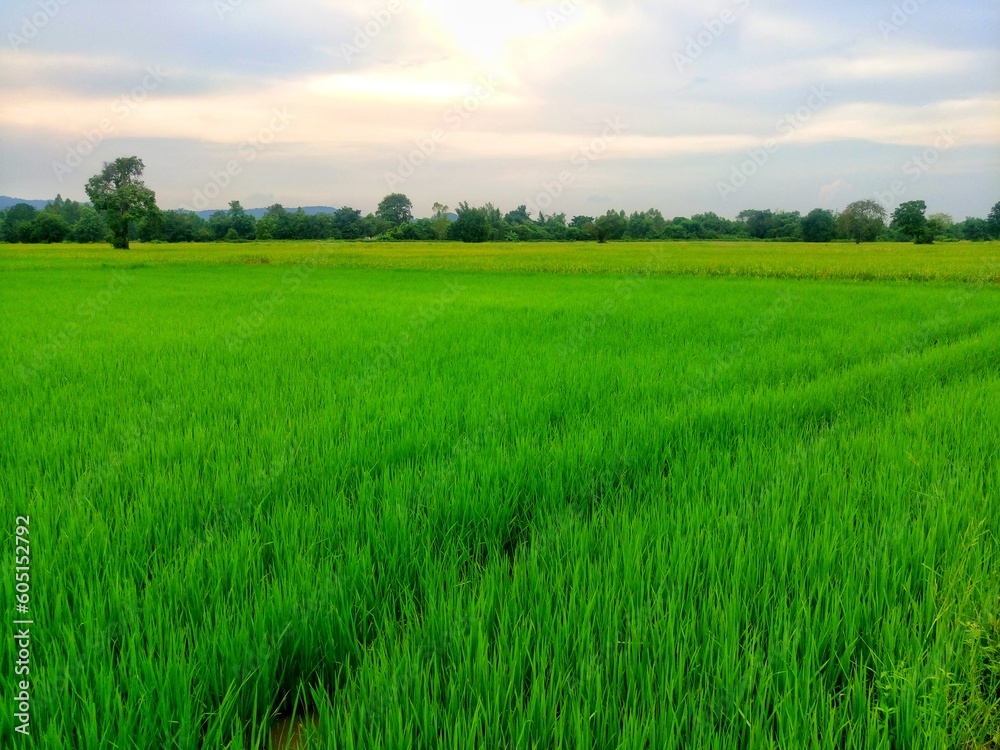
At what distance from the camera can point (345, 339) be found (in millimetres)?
7156

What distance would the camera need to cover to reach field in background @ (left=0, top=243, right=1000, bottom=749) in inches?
50.6

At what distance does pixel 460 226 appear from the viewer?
59406 mm

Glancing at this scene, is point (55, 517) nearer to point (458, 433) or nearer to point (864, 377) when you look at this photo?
point (458, 433)

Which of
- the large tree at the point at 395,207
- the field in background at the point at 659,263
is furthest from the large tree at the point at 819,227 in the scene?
the large tree at the point at 395,207

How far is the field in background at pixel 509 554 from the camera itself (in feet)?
4.21

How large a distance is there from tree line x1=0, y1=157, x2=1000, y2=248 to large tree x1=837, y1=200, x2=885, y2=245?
0.09 meters

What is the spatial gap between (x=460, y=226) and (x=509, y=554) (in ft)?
196

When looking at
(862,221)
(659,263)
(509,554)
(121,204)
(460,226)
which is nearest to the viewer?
(509,554)

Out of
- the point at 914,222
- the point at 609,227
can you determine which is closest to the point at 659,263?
the point at 609,227

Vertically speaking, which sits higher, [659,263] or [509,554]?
[659,263]

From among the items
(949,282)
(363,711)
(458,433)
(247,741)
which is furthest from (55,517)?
(949,282)

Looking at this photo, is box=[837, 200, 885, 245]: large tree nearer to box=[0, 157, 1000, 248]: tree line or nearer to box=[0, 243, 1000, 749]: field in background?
box=[0, 157, 1000, 248]: tree line

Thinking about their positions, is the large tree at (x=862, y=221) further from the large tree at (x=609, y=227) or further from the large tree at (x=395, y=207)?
the large tree at (x=395, y=207)

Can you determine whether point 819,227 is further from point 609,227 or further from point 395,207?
point 395,207
